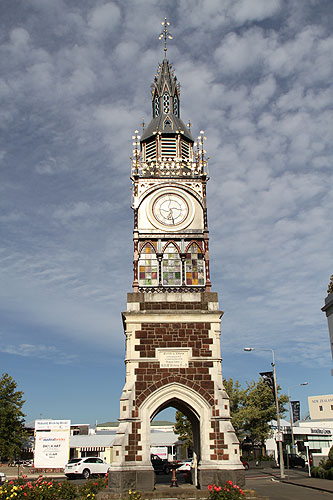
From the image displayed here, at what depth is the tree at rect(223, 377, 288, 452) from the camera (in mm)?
40812

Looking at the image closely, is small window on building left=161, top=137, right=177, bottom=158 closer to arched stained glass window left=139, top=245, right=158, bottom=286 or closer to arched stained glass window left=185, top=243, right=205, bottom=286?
arched stained glass window left=185, top=243, right=205, bottom=286

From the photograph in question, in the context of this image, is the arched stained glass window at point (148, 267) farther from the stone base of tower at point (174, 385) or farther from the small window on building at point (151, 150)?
the small window on building at point (151, 150)

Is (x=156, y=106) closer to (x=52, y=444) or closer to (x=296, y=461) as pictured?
(x=52, y=444)

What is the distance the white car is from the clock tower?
40.3 feet

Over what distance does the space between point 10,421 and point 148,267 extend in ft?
72.4

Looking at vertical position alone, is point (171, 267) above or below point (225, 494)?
above

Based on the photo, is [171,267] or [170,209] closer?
[171,267]

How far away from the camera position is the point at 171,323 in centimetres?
1889

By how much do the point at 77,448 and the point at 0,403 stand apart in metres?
16.2

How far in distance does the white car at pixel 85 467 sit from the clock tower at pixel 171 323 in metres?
12.3

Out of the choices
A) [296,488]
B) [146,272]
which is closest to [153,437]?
[296,488]

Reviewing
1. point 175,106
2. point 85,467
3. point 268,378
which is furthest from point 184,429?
point 175,106

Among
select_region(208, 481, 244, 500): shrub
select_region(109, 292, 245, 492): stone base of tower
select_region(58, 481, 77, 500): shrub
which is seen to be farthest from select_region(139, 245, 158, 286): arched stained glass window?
Result: select_region(208, 481, 244, 500): shrub

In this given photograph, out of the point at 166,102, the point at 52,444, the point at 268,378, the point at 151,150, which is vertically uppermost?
the point at 166,102
